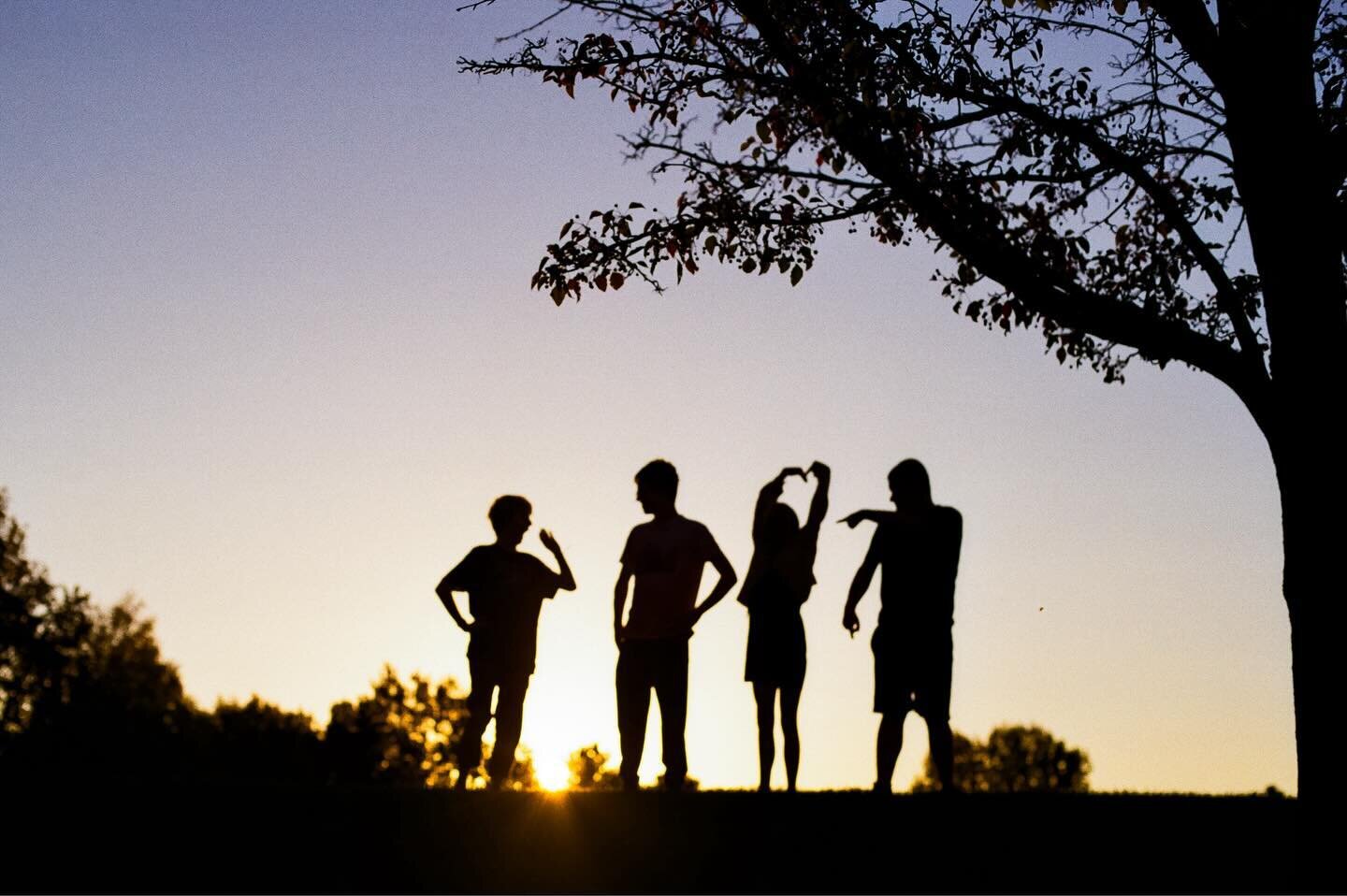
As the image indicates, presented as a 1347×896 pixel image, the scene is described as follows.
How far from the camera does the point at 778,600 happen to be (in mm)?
12711

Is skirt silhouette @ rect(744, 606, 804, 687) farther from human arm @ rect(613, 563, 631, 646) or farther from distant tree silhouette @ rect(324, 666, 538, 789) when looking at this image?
distant tree silhouette @ rect(324, 666, 538, 789)

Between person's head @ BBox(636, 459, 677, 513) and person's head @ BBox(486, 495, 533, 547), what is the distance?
1220mm

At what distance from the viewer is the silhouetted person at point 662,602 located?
1258 cm

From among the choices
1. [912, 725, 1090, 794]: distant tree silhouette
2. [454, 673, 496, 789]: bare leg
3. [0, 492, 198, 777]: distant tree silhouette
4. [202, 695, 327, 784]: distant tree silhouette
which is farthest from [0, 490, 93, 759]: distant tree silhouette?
[912, 725, 1090, 794]: distant tree silhouette

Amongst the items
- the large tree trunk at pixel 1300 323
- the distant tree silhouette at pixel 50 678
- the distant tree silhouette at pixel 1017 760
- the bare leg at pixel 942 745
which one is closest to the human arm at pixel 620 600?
the bare leg at pixel 942 745

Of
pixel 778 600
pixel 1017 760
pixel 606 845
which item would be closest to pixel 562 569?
pixel 778 600

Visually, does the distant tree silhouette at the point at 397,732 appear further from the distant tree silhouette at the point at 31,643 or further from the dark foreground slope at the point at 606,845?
the dark foreground slope at the point at 606,845

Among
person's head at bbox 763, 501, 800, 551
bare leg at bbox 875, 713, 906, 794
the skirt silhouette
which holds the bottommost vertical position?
bare leg at bbox 875, 713, 906, 794

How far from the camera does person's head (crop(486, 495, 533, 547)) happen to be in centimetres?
1341

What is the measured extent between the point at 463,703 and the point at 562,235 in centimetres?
8364

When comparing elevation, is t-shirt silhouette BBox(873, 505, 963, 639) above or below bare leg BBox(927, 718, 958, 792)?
above

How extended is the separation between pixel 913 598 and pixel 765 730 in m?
1.73

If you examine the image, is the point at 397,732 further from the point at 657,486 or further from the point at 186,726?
the point at 657,486

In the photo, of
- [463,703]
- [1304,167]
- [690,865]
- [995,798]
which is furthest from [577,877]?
[463,703]
